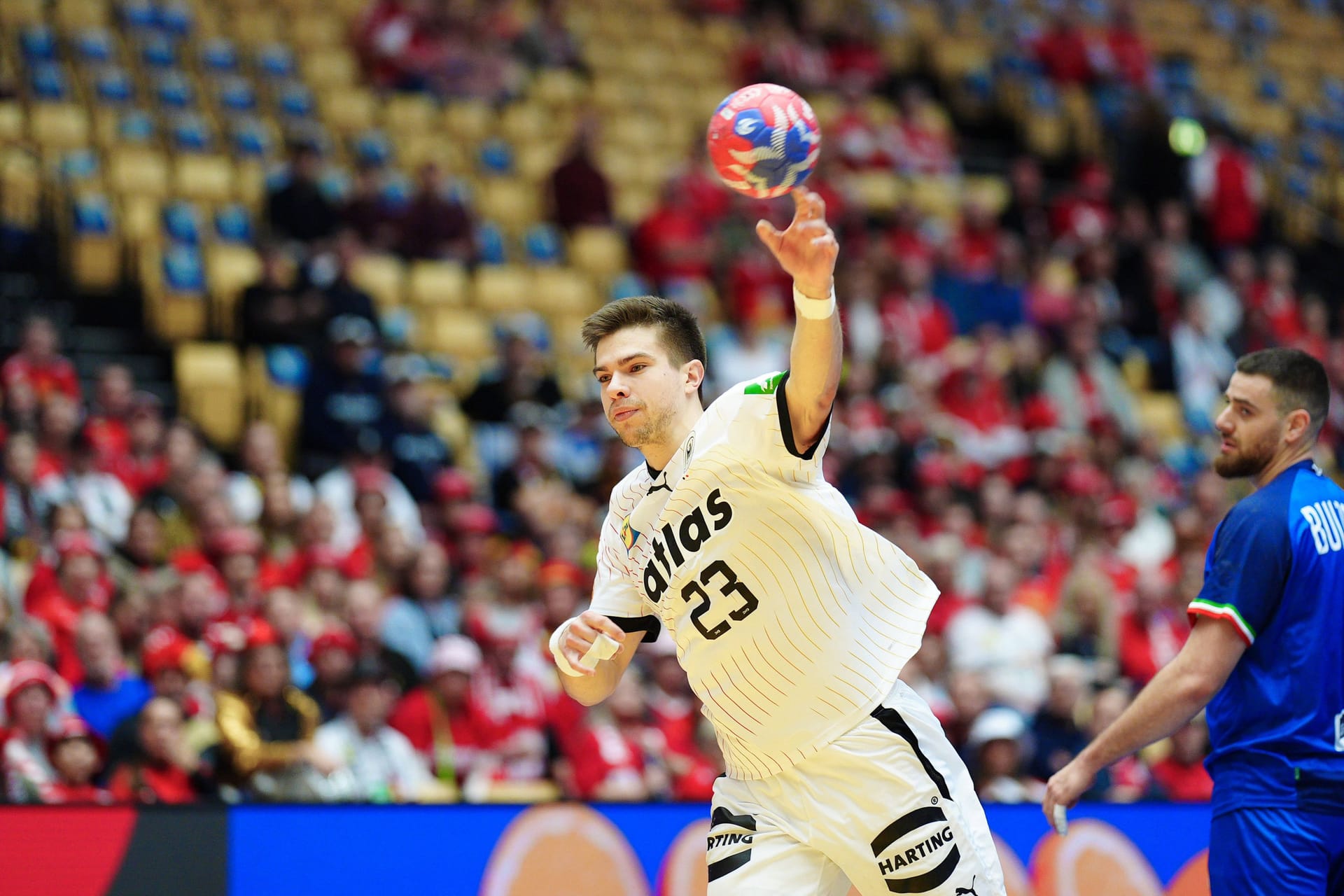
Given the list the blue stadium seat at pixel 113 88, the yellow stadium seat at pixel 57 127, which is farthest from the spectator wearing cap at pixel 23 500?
the blue stadium seat at pixel 113 88

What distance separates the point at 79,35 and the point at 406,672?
7878 mm

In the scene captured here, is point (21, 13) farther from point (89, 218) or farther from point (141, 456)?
point (141, 456)

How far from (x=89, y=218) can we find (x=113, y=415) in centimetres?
269

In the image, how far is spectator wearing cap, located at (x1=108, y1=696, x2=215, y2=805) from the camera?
319 inches

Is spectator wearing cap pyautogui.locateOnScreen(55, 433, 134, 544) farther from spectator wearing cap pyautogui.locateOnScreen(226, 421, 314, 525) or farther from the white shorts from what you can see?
the white shorts

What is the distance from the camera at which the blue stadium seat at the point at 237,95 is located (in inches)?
584

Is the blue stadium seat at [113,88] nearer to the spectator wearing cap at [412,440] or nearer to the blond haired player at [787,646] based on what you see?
the spectator wearing cap at [412,440]

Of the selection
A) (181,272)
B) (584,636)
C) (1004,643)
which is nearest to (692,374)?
(584,636)

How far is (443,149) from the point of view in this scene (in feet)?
51.9

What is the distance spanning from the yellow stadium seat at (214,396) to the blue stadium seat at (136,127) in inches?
108

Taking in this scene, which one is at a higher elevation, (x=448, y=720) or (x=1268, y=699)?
(x=448, y=720)

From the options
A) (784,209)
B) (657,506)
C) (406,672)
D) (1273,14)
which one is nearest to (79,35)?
(784,209)

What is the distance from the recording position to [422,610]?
10328mm

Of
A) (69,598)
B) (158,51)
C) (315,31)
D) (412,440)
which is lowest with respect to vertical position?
(69,598)
